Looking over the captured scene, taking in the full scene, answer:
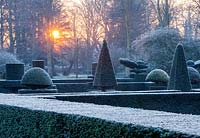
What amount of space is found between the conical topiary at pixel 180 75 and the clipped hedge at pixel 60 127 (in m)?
10.4

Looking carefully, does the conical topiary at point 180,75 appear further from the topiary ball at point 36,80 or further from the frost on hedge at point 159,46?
the frost on hedge at point 159,46

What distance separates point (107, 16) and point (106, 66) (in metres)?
31.0

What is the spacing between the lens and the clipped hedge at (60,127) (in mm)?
3756

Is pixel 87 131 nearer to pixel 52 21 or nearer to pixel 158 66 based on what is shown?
pixel 158 66

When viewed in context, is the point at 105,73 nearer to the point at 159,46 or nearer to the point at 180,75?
the point at 180,75

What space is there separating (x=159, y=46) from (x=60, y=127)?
96.6 ft

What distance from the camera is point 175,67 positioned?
685 inches

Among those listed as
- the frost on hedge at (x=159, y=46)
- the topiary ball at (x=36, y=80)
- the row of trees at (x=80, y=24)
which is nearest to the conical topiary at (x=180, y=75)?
the topiary ball at (x=36, y=80)

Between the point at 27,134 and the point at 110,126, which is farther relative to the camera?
the point at 27,134

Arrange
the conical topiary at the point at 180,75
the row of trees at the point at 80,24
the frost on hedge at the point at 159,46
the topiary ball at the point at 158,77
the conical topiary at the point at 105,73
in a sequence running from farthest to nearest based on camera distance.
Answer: the row of trees at the point at 80,24, the frost on hedge at the point at 159,46, the topiary ball at the point at 158,77, the conical topiary at the point at 105,73, the conical topiary at the point at 180,75

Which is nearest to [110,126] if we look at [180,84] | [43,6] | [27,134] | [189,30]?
[27,134]

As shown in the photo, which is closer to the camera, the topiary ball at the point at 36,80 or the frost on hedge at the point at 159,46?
the topiary ball at the point at 36,80

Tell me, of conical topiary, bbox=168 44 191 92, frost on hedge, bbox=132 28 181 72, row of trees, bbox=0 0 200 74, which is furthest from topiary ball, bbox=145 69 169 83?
row of trees, bbox=0 0 200 74

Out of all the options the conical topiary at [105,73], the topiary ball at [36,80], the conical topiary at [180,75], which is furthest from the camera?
the conical topiary at [105,73]
